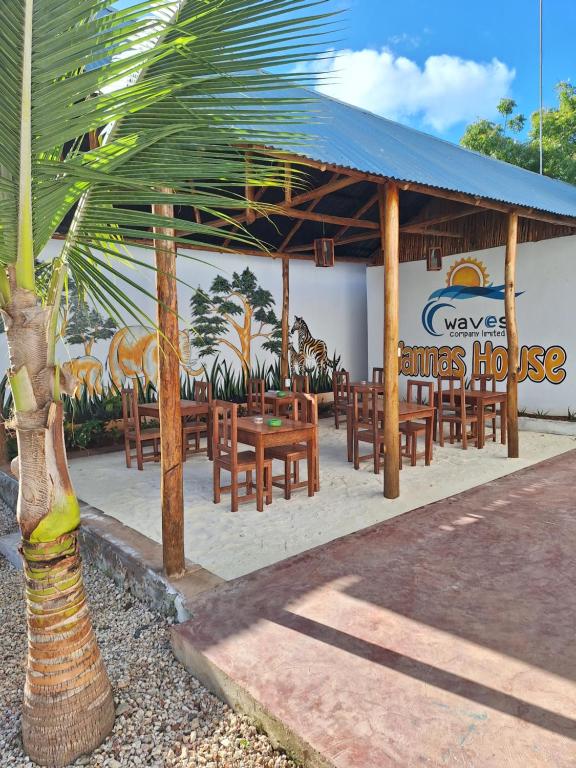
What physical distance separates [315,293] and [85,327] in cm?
444

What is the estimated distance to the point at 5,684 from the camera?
2447 millimetres

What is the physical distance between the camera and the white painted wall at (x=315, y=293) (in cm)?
830

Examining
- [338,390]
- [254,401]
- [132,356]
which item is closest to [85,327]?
[132,356]

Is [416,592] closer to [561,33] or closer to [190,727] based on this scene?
[190,727]

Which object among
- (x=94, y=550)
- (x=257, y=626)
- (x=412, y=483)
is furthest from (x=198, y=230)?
(x=412, y=483)

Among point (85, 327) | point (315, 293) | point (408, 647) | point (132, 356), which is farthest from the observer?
point (315, 293)

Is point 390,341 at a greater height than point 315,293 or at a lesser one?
lesser

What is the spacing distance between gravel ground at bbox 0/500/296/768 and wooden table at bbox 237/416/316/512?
149 centimetres

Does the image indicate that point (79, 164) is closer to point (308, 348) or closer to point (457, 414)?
point (457, 414)

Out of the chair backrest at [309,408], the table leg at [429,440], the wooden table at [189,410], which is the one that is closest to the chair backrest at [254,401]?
the wooden table at [189,410]

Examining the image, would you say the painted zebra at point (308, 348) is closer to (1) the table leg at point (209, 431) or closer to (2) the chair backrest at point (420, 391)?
(2) the chair backrest at point (420, 391)

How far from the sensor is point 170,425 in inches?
116

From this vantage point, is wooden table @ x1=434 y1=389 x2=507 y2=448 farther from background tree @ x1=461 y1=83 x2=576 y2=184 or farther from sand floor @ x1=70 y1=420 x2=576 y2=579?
background tree @ x1=461 y1=83 x2=576 y2=184

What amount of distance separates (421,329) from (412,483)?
5.03 m
